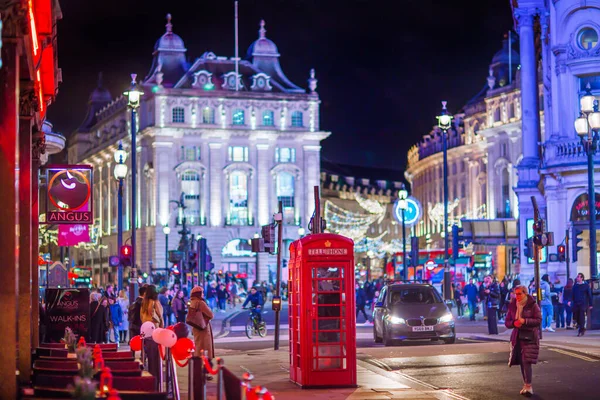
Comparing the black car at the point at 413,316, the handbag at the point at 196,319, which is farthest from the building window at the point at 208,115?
the handbag at the point at 196,319

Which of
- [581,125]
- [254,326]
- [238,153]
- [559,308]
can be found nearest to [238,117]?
[238,153]

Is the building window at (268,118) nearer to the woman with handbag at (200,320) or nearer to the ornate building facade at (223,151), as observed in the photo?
the ornate building facade at (223,151)

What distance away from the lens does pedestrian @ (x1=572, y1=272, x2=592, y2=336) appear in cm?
3209

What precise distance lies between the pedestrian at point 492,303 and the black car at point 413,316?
332cm

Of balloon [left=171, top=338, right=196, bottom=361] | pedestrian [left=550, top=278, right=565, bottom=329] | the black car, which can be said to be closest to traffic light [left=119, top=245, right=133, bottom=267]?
the black car

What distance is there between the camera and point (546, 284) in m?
36.0

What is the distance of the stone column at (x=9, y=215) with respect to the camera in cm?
1074

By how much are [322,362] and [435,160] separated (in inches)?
4622

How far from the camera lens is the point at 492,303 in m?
38.6

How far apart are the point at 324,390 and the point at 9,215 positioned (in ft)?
26.5

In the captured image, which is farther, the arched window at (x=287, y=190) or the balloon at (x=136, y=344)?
the arched window at (x=287, y=190)

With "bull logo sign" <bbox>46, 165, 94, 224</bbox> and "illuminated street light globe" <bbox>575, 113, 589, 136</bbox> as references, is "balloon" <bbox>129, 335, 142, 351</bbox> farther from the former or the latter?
"illuminated street light globe" <bbox>575, 113, 589, 136</bbox>

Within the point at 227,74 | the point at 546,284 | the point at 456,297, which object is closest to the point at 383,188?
the point at 227,74

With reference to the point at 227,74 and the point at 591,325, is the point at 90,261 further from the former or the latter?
the point at 591,325
